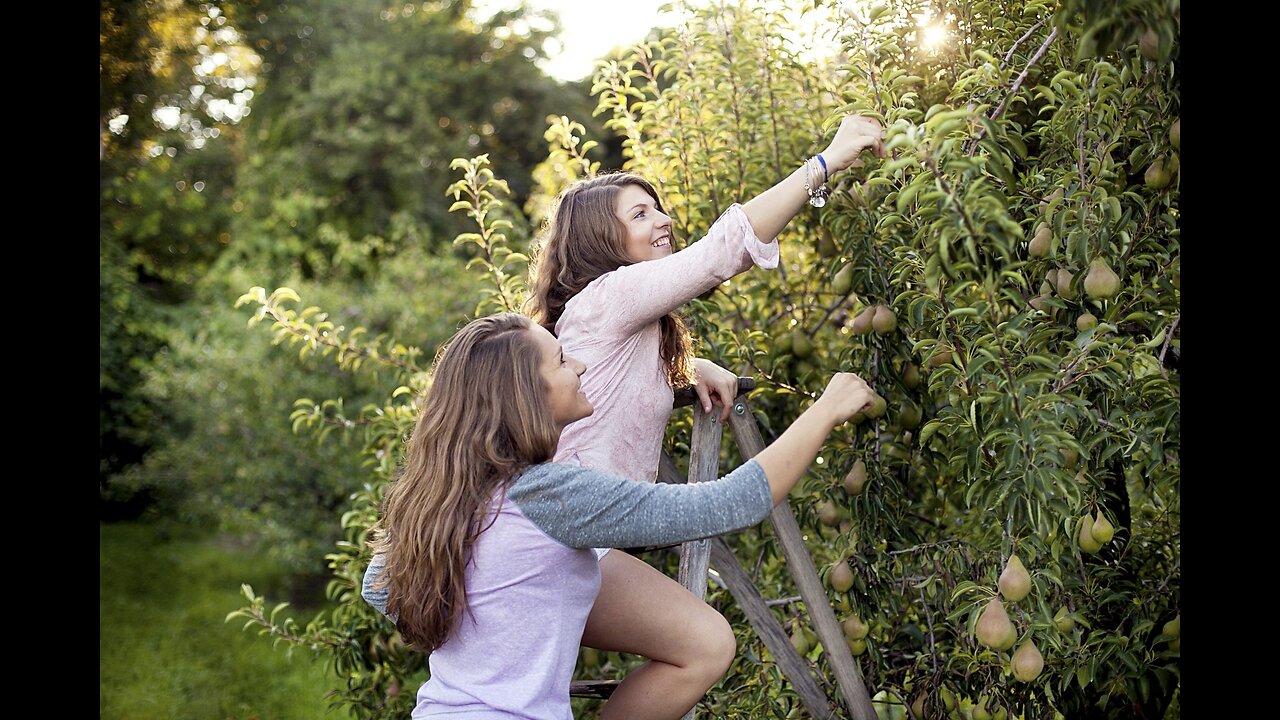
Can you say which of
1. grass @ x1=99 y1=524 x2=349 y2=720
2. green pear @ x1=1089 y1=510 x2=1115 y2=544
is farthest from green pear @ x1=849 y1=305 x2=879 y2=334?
grass @ x1=99 y1=524 x2=349 y2=720

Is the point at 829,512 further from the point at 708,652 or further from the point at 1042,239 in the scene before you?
the point at 1042,239

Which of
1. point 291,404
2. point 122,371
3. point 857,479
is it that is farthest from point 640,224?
point 122,371

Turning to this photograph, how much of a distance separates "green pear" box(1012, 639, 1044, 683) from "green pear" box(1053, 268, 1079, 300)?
1.98 ft

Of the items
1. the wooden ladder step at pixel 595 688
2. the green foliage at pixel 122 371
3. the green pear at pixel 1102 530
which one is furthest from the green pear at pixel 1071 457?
the green foliage at pixel 122 371

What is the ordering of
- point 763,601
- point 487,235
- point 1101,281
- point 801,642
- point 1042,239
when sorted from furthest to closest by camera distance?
point 487,235
point 801,642
point 763,601
point 1042,239
point 1101,281

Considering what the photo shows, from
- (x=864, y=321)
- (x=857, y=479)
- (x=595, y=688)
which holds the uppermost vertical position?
(x=864, y=321)

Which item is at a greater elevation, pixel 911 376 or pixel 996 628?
pixel 911 376

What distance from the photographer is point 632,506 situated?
5.58ft

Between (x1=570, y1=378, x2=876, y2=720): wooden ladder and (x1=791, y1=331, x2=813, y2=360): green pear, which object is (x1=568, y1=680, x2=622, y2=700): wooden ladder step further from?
(x1=791, y1=331, x2=813, y2=360): green pear

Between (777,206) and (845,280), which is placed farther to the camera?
(845,280)

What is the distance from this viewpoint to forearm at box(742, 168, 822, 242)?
197cm

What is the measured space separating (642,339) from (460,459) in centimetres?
53

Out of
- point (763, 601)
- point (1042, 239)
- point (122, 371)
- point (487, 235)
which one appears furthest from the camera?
point (122, 371)
